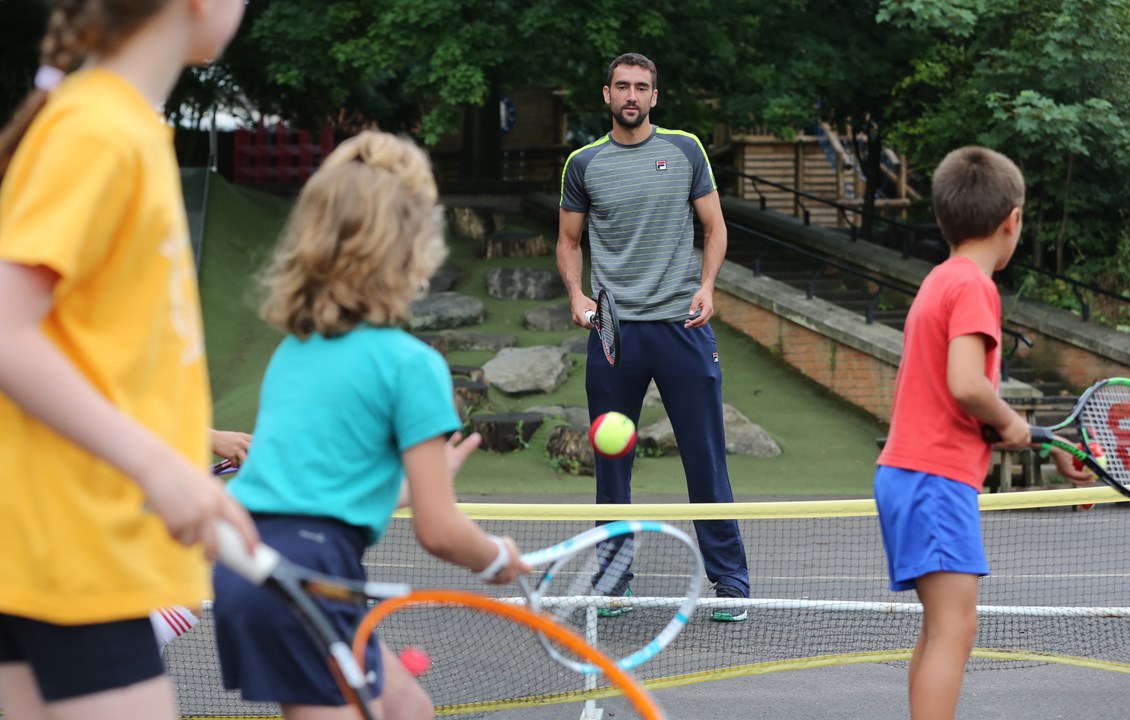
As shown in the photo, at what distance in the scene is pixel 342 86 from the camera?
18.7 m

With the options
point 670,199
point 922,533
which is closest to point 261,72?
point 670,199

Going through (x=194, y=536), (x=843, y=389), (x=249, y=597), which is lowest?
(x=843, y=389)

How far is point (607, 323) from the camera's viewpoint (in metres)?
6.56

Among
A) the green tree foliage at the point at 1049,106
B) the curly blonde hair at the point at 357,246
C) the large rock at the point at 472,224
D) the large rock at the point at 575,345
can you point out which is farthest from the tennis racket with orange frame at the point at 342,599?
the large rock at the point at 472,224

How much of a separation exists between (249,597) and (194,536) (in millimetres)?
720

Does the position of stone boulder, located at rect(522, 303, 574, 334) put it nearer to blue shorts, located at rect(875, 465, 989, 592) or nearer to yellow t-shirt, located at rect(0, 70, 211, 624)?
blue shorts, located at rect(875, 465, 989, 592)

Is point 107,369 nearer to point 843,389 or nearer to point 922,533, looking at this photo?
point 922,533

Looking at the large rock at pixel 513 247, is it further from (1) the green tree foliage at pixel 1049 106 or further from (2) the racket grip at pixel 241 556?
(2) the racket grip at pixel 241 556

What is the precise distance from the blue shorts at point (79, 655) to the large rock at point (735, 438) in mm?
10765

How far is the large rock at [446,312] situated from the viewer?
16094mm

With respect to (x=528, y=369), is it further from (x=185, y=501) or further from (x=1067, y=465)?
(x=185, y=501)

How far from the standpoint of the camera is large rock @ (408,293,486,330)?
1609 centimetres

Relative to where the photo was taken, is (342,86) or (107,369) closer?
(107,369)

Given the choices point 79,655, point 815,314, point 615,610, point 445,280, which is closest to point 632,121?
point 615,610
